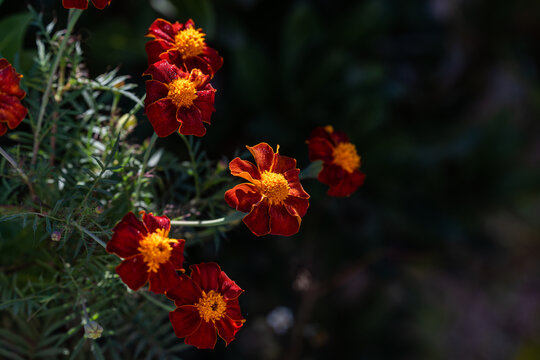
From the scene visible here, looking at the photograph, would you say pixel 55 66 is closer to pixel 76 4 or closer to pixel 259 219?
pixel 76 4

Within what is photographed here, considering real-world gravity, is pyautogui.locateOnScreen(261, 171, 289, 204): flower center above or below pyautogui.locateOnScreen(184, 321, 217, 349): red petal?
above

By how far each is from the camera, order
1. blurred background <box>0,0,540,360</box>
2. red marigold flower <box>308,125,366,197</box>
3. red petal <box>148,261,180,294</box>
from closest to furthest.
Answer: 1. red petal <box>148,261,180,294</box>
2. red marigold flower <box>308,125,366,197</box>
3. blurred background <box>0,0,540,360</box>

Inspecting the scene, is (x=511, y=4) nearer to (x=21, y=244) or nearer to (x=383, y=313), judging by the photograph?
(x=383, y=313)

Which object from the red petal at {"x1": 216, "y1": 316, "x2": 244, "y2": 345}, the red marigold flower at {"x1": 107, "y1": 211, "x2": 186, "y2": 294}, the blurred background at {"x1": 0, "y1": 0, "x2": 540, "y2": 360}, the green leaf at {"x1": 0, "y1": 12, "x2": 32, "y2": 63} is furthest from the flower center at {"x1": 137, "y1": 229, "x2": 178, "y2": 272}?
the blurred background at {"x1": 0, "y1": 0, "x2": 540, "y2": 360}

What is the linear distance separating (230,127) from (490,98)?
4.55 ft

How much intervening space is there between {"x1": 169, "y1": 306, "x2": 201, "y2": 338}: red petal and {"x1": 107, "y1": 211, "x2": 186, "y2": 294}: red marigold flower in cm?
5

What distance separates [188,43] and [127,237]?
22cm

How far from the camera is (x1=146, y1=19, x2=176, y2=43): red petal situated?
519 mm

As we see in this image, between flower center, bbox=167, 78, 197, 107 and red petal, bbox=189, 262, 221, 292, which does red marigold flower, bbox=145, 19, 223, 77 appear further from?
red petal, bbox=189, 262, 221, 292

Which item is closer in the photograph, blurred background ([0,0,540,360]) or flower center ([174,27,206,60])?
flower center ([174,27,206,60])

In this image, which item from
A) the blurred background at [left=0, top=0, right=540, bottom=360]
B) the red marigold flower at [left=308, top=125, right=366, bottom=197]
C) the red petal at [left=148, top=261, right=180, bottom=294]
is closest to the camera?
the red petal at [left=148, top=261, right=180, bottom=294]

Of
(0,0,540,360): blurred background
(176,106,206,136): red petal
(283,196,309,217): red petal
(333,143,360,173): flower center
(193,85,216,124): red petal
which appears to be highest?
(193,85,216,124): red petal

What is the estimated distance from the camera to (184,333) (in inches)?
19.0

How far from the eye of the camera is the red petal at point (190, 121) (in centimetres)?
49
